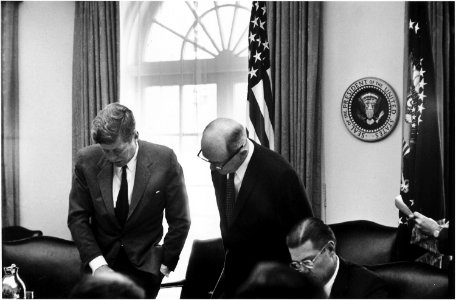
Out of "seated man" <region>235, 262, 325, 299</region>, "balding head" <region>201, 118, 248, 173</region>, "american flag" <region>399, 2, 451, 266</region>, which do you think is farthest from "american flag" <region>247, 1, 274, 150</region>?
"seated man" <region>235, 262, 325, 299</region>

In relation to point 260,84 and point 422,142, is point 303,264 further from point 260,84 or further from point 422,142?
point 260,84

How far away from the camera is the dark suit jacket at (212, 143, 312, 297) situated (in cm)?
260

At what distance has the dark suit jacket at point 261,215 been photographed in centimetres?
260

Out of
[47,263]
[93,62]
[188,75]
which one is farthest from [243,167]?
[93,62]

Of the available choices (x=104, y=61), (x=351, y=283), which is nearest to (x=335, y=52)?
(x=104, y=61)

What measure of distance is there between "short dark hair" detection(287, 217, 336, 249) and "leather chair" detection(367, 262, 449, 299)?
283 millimetres

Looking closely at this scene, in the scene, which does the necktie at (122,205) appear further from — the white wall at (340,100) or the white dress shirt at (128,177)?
the white wall at (340,100)

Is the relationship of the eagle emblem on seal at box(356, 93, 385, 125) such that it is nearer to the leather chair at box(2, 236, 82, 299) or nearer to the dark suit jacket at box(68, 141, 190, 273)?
the dark suit jacket at box(68, 141, 190, 273)

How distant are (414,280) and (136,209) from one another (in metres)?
1.30

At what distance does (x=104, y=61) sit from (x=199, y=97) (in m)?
0.92

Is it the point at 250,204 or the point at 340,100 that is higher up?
the point at 340,100

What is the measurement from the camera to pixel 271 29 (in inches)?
184

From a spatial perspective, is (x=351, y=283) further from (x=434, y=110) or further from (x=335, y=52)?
(x=335, y=52)

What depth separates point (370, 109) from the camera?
450 cm
